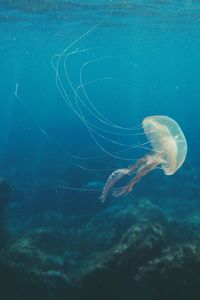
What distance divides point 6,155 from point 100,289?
1693cm

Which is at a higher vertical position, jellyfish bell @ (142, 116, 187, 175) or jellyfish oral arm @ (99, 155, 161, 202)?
jellyfish bell @ (142, 116, 187, 175)

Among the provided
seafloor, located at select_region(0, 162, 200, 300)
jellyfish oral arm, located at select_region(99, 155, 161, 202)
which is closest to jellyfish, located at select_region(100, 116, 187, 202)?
jellyfish oral arm, located at select_region(99, 155, 161, 202)

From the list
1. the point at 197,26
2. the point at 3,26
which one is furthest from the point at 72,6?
the point at 197,26

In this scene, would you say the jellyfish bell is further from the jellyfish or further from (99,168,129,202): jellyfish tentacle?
(99,168,129,202): jellyfish tentacle

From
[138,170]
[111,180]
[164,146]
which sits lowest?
[111,180]

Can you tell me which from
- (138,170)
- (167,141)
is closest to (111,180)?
(138,170)

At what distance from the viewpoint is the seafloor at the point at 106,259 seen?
5.95 m

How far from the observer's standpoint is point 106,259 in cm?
647

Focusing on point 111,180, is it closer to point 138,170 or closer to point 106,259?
point 138,170

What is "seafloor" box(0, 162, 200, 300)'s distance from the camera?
5.95 meters

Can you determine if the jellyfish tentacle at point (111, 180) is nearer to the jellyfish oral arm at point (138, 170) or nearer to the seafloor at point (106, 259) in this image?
the jellyfish oral arm at point (138, 170)

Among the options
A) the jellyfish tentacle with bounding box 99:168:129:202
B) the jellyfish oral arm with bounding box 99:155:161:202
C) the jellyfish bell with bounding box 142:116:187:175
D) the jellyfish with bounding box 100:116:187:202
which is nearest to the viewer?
the jellyfish tentacle with bounding box 99:168:129:202

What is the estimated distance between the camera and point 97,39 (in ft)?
106

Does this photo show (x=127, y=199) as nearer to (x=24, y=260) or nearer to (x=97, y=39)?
(x=24, y=260)
